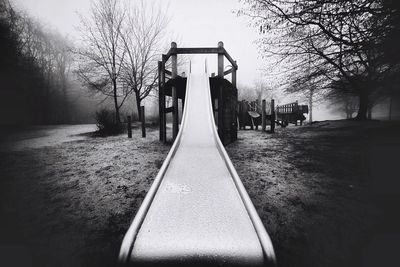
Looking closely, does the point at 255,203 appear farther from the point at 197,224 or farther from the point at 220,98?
the point at 220,98

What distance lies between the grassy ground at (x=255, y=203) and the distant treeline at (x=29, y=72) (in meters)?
14.6

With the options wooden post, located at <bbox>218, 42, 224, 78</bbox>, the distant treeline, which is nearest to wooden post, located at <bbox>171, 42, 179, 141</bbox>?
wooden post, located at <bbox>218, 42, 224, 78</bbox>

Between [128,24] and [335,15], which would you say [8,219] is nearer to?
[335,15]

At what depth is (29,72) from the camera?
16234 millimetres

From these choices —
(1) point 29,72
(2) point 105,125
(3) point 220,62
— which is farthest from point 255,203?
(1) point 29,72

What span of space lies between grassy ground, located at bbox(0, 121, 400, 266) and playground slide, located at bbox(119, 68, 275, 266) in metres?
0.50

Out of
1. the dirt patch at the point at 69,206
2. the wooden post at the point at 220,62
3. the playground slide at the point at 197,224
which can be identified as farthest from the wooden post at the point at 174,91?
the playground slide at the point at 197,224

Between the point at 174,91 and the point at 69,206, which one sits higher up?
the point at 174,91

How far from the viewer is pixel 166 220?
64.0 inches

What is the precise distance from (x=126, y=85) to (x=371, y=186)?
19117mm

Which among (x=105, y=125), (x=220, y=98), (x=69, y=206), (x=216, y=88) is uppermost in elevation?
(x=216, y=88)

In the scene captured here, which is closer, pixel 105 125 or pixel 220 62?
pixel 220 62

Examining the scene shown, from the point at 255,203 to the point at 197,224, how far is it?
1222 mm

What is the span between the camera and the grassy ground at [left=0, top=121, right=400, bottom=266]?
173 centimetres
